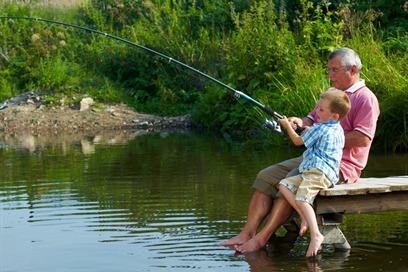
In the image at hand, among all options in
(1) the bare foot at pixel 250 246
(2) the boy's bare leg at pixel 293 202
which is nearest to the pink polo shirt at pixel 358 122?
(2) the boy's bare leg at pixel 293 202

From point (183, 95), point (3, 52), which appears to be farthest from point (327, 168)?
point (3, 52)

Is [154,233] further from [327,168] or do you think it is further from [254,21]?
[254,21]

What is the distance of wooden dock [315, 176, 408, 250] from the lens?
6.77 m

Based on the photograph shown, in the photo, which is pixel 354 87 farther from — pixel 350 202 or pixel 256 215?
pixel 256 215

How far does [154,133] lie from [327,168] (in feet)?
36.9

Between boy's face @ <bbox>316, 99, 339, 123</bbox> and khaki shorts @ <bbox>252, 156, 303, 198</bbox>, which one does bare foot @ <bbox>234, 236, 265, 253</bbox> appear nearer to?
khaki shorts @ <bbox>252, 156, 303, 198</bbox>

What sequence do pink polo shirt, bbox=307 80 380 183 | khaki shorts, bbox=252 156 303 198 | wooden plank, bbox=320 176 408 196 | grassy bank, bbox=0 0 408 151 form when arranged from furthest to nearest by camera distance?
grassy bank, bbox=0 0 408 151 < khaki shorts, bbox=252 156 303 198 < pink polo shirt, bbox=307 80 380 183 < wooden plank, bbox=320 176 408 196

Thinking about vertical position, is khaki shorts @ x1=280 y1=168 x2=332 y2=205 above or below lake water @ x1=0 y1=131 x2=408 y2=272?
above

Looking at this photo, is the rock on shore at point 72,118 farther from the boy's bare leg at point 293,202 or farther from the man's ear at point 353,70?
the boy's bare leg at point 293,202

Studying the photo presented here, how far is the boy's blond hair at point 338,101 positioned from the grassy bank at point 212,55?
6.50m

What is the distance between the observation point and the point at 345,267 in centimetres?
653

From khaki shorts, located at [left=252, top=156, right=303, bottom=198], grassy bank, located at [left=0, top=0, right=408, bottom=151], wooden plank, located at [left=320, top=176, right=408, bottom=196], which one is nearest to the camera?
wooden plank, located at [left=320, top=176, right=408, bottom=196]

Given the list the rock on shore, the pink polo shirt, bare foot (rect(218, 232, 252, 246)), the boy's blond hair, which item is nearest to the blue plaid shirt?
the boy's blond hair

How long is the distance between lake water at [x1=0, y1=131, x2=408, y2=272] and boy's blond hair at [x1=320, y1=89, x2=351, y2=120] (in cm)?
99
